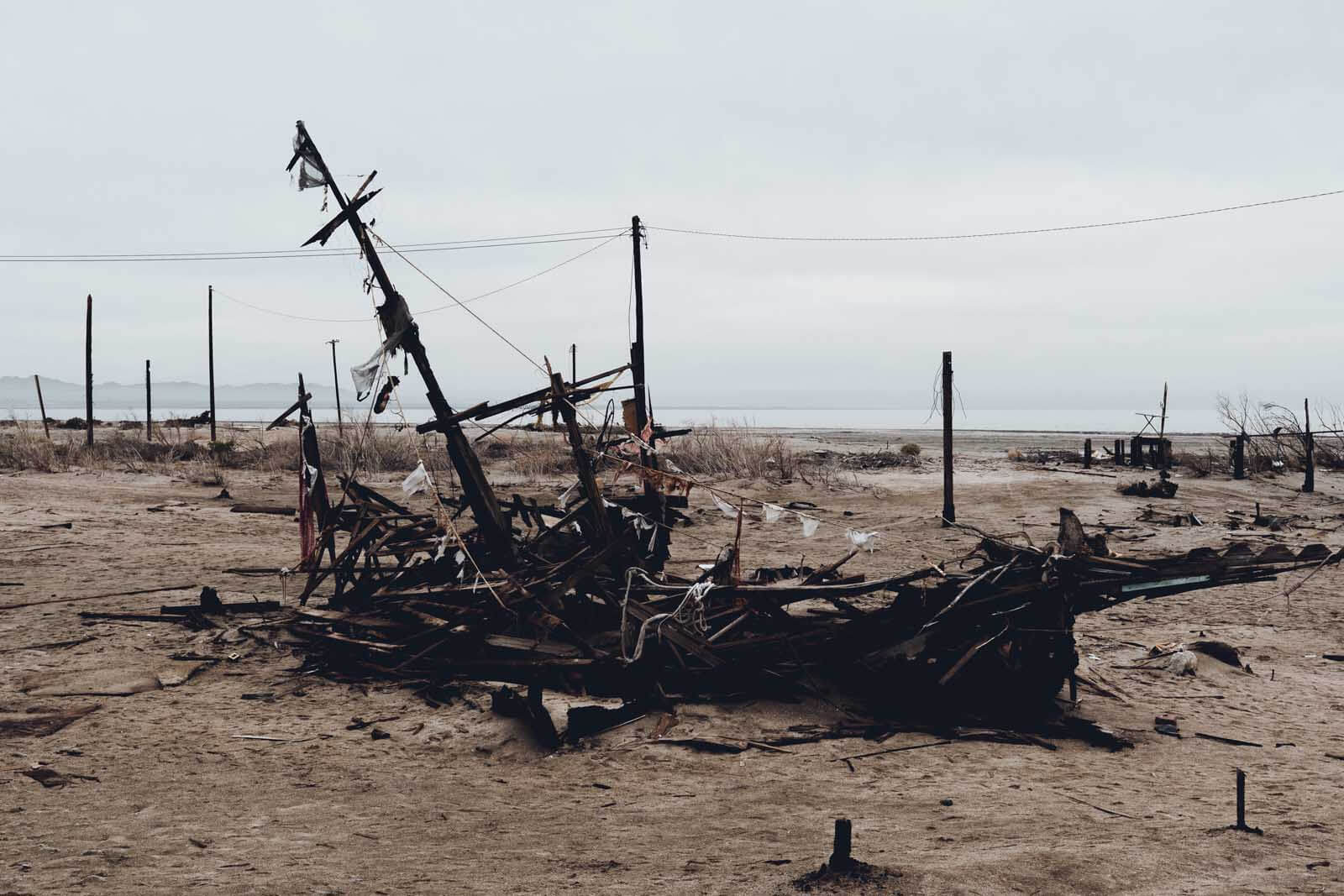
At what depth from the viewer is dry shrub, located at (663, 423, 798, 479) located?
24547 mm

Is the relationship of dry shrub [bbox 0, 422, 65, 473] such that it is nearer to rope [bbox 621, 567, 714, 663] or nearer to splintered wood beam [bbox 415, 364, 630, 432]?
splintered wood beam [bbox 415, 364, 630, 432]

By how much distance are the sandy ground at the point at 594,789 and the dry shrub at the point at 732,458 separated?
14355mm

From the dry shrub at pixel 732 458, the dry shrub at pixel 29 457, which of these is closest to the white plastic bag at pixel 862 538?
the dry shrub at pixel 732 458

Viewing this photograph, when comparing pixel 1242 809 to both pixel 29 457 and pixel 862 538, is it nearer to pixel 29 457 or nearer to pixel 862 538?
pixel 862 538

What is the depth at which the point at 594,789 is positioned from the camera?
5598 millimetres

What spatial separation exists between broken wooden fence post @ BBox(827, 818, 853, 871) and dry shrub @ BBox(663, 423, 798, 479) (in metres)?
19.9

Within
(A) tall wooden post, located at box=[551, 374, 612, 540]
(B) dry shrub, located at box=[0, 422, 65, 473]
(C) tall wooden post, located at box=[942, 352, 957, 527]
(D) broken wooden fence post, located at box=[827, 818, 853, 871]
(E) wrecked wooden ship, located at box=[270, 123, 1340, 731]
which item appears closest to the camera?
(D) broken wooden fence post, located at box=[827, 818, 853, 871]

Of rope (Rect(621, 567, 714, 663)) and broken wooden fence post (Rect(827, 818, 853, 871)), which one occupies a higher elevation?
rope (Rect(621, 567, 714, 663))

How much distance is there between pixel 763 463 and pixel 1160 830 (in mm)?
20312

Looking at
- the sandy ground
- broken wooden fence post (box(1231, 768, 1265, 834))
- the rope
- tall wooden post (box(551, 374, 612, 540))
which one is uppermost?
tall wooden post (box(551, 374, 612, 540))

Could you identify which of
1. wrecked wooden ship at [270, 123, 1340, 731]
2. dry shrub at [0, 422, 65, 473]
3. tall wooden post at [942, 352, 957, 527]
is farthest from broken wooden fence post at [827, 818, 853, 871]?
dry shrub at [0, 422, 65, 473]

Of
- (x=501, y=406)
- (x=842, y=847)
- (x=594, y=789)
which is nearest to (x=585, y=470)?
(x=501, y=406)

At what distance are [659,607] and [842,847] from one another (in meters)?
3.52

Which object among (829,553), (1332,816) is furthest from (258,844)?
(829,553)
